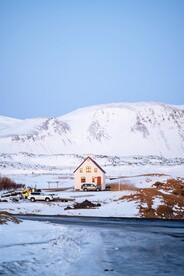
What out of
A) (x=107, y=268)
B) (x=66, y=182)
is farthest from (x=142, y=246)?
(x=66, y=182)

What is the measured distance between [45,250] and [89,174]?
70.7 meters

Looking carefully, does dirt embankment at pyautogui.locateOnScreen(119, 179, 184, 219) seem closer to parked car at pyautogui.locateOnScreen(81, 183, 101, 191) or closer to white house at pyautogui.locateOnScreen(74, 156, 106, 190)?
parked car at pyautogui.locateOnScreen(81, 183, 101, 191)

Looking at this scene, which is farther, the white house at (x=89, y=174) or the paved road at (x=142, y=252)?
the white house at (x=89, y=174)

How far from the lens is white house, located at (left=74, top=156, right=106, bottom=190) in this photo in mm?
87188

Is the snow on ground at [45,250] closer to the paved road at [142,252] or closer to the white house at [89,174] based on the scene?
the paved road at [142,252]

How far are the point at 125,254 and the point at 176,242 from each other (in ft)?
14.9

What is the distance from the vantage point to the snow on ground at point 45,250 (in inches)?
559

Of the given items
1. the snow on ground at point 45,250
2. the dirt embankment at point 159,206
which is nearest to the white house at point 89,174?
the dirt embankment at point 159,206

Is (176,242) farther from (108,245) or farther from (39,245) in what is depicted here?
(39,245)

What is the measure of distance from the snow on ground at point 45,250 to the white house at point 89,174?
62865mm

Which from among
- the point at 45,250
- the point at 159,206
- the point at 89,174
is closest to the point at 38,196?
the point at 159,206

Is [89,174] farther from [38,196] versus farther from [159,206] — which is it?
[159,206]

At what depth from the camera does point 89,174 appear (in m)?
87.8

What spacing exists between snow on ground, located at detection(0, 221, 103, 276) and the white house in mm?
62865
